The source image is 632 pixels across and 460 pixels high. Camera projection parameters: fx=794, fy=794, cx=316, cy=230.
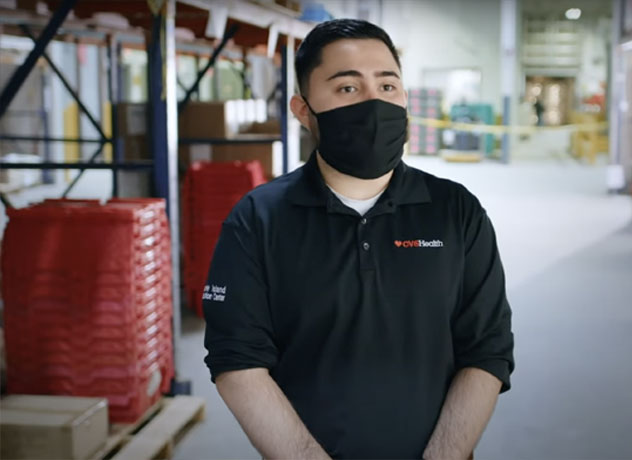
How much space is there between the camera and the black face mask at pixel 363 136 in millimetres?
1988

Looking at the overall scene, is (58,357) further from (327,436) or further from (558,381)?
(558,381)

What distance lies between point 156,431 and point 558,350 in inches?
118

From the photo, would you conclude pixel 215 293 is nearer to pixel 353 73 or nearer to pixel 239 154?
pixel 353 73

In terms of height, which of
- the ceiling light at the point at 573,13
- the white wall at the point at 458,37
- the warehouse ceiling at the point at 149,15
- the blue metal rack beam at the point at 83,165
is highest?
the ceiling light at the point at 573,13

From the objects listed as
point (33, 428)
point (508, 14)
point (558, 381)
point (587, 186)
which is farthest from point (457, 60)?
point (33, 428)

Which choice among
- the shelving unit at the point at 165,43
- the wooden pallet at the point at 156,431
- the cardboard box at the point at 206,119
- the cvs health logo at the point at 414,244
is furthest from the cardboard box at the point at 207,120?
the cvs health logo at the point at 414,244

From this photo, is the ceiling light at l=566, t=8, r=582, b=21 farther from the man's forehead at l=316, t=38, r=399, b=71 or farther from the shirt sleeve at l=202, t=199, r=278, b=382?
the shirt sleeve at l=202, t=199, r=278, b=382

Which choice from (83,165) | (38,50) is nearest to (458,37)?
(38,50)

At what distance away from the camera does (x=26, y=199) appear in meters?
13.3

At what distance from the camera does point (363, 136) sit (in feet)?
6.54

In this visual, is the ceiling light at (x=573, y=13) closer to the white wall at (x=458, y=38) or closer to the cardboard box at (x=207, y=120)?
the white wall at (x=458, y=38)

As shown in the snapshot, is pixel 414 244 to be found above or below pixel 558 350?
above

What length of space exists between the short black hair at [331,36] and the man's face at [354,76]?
13 millimetres

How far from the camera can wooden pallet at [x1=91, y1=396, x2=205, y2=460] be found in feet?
12.1
